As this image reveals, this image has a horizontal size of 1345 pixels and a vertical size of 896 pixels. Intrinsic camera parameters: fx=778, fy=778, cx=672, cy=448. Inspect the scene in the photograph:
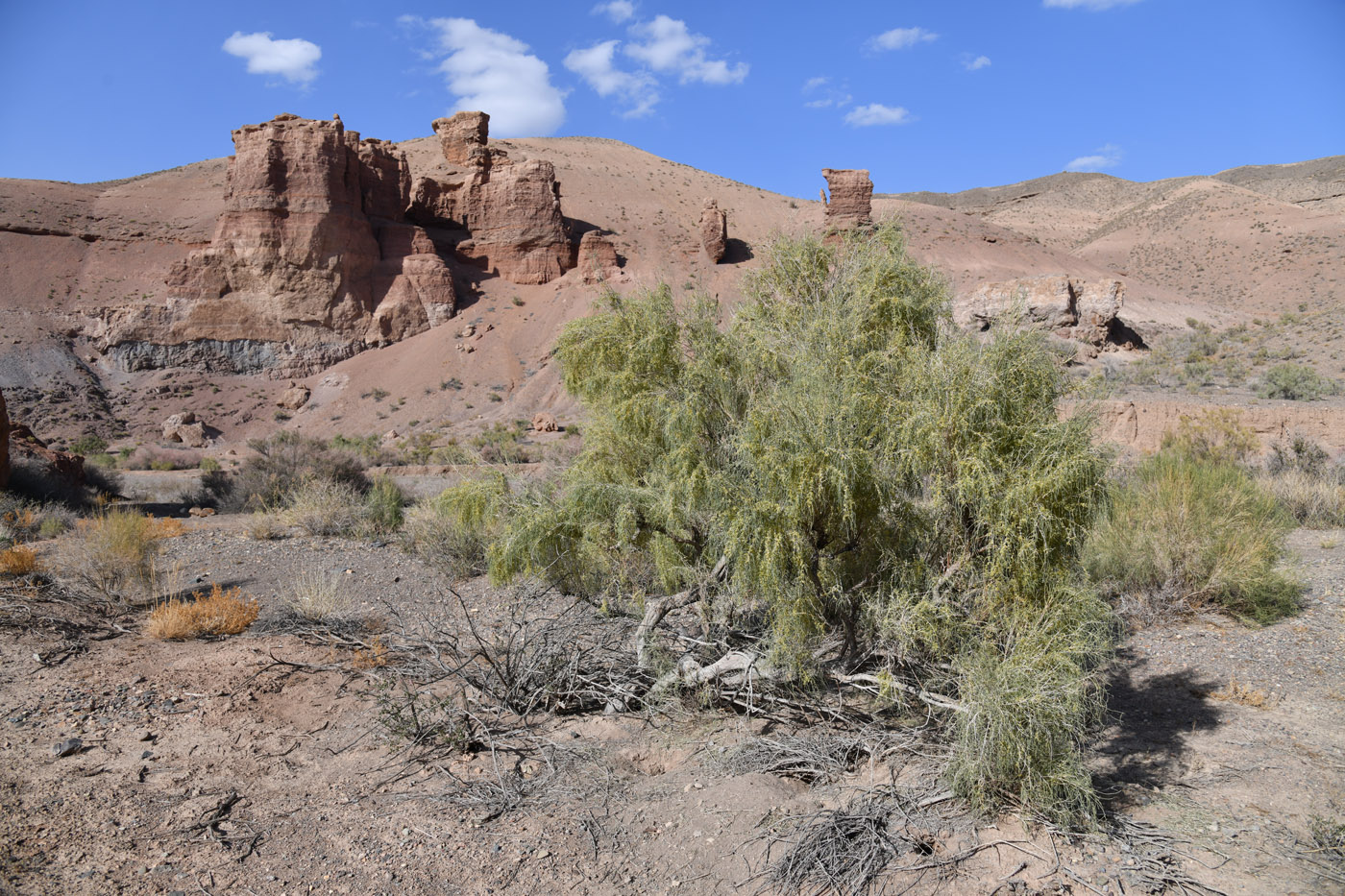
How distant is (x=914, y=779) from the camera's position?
5047mm

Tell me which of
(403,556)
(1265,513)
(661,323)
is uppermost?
(661,323)

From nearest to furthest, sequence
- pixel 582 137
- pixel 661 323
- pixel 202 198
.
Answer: pixel 661 323, pixel 202 198, pixel 582 137

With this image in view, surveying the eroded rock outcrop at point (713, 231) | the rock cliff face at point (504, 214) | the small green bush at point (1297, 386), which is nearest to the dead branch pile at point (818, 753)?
the small green bush at point (1297, 386)

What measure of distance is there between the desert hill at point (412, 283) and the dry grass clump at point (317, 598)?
2478 centimetres

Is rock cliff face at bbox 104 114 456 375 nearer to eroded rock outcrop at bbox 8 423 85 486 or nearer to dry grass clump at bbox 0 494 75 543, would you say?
eroded rock outcrop at bbox 8 423 85 486

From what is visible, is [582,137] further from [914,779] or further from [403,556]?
[914,779]

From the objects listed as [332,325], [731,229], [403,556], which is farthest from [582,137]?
[403,556]

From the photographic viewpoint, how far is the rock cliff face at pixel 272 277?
1566 inches

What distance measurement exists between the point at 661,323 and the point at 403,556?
7.52 m

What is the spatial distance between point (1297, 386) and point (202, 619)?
2452 cm

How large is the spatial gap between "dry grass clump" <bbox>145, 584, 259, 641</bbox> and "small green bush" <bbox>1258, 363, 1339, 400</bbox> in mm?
23049

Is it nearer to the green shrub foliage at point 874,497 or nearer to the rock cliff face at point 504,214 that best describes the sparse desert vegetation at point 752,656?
the green shrub foliage at point 874,497

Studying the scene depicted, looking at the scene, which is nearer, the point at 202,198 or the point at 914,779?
the point at 914,779

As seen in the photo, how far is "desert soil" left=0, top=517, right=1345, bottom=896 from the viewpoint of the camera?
169 inches
